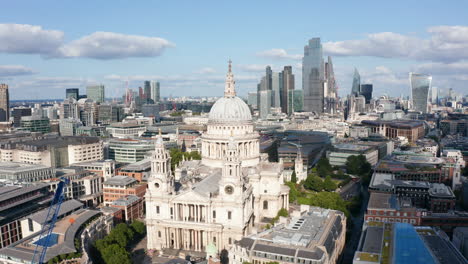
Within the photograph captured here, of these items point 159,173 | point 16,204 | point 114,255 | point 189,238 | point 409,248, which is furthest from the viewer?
point 16,204

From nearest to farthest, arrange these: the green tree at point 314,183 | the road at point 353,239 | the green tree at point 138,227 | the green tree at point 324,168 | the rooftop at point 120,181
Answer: the road at point 353,239 → the green tree at point 138,227 → the rooftop at point 120,181 → the green tree at point 314,183 → the green tree at point 324,168

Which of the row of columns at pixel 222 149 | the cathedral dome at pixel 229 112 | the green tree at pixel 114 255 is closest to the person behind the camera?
the green tree at pixel 114 255

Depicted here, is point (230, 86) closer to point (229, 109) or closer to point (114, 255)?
point (229, 109)

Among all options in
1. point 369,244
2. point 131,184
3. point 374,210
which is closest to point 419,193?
point 374,210

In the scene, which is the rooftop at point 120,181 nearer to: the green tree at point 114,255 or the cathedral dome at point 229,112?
the cathedral dome at point 229,112

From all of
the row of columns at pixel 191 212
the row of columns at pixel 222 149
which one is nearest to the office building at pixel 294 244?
the row of columns at pixel 191 212

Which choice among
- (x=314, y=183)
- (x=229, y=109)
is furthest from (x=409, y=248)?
(x=314, y=183)
